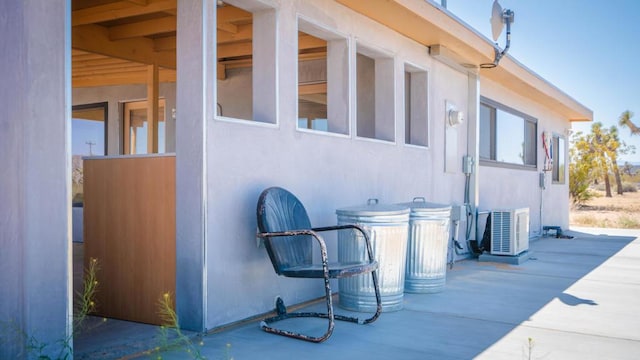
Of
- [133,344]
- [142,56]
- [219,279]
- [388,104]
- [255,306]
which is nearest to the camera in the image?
[133,344]

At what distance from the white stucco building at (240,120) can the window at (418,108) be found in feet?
0.06

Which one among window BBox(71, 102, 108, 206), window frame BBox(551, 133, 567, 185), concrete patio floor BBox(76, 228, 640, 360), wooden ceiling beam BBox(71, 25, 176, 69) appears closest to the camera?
concrete patio floor BBox(76, 228, 640, 360)

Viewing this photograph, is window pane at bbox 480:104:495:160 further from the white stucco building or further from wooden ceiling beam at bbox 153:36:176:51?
wooden ceiling beam at bbox 153:36:176:51

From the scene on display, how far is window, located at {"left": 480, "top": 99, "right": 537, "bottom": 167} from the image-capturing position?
9.84 meters

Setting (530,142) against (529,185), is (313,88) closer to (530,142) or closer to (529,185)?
(529,185)

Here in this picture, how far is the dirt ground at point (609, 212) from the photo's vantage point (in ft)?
58.0

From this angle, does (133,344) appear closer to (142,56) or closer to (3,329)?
(3,329)

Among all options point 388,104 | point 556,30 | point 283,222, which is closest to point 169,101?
point 388,104

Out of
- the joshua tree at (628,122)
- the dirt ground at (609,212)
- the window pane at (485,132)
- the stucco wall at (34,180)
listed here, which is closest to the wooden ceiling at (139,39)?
the stucco wall at (34,180)

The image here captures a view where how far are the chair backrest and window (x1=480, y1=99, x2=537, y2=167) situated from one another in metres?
5.55

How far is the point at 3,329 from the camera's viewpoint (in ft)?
9.71

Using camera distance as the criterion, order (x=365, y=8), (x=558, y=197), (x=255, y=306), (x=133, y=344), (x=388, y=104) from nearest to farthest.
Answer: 1. (x=133, y=344)
2. (x=255, y=306)
3. (x=365, y=8)
4. (x=388, y=104)
5. (x=558, y=197)

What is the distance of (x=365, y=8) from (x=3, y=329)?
13.6 ft

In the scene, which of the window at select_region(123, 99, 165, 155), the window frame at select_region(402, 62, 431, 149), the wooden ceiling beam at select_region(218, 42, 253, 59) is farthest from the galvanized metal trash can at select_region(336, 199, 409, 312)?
the window at select_region(123, 99, 165, 155)
